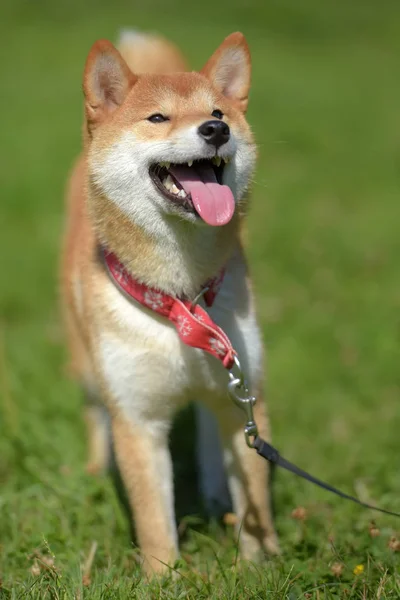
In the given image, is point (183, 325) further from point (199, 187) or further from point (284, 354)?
point (284, 354)

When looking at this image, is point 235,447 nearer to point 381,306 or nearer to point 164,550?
point 164,550

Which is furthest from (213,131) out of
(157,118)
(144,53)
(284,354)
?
(284,354)

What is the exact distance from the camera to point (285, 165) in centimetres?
858

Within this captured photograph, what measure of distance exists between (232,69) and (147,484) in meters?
1.73

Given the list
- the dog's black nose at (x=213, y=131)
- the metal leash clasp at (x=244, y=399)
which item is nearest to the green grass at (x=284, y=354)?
the metal leash clasp at (x=244, y=399)

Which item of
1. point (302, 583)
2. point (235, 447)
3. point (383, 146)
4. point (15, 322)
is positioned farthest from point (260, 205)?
point (302, 583)

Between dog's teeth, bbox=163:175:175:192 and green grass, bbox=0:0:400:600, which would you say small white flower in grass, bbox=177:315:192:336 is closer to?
dog's teeth, bbox=163:175:175:192

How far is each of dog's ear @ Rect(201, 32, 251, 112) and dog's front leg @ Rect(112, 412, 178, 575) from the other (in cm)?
139

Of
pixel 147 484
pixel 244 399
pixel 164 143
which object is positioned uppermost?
pixel 164 143

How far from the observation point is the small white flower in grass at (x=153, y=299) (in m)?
2.96

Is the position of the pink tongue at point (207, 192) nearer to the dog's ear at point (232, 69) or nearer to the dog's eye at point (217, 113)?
the dog's eye at point (217, 113)

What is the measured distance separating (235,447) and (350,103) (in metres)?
8.46

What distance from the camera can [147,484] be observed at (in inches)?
120

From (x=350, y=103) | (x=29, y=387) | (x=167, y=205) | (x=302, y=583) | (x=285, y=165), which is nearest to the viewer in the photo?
(x=302, y=583)
